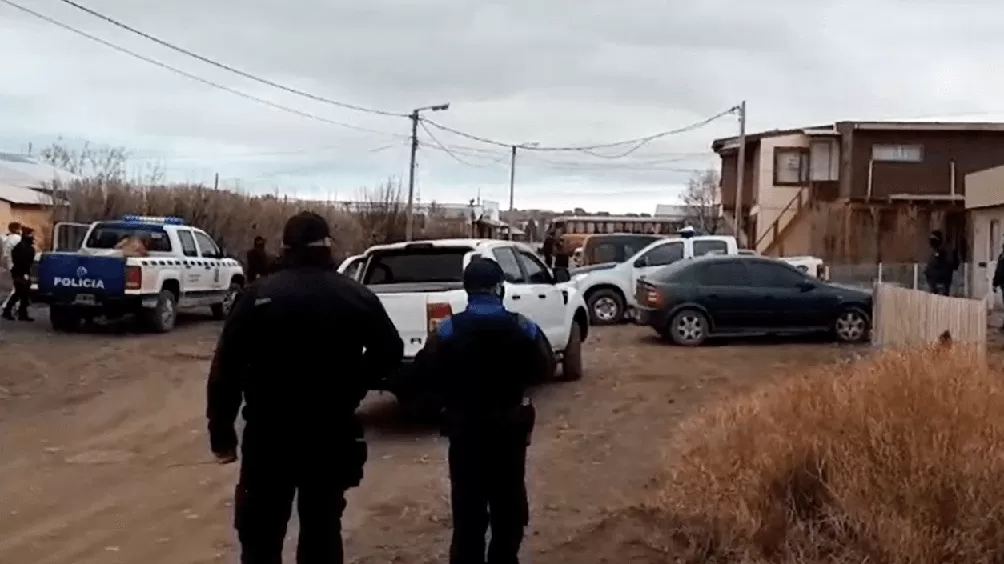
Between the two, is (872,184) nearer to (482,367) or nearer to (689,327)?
(689,327)

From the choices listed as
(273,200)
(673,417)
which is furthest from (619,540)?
(273,200)

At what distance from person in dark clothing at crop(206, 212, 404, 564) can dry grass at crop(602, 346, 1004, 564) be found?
2368 millimetres

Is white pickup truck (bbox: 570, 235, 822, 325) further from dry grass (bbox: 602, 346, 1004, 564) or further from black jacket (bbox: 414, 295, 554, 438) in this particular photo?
black jacket (bbox: 414, 295, 554, 438)

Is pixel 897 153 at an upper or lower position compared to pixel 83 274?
upper

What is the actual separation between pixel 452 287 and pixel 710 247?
1374cm

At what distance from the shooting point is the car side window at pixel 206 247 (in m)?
24.7

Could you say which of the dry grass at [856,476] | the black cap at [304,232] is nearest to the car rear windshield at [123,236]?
the dry grass at [856,476]

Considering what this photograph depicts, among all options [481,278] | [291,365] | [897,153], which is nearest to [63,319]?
[481,278]

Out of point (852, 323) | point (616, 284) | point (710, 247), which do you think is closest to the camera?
point (852, 323)

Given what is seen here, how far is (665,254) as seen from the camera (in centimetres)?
2577

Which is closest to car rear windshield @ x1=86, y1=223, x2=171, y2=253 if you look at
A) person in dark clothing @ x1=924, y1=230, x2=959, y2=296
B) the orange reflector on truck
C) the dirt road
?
the dirt road

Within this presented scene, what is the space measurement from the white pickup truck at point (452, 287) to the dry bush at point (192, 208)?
18.4 meters

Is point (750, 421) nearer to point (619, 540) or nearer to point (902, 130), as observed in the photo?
point (619, 540)

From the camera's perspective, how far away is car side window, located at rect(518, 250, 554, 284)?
1502cm
